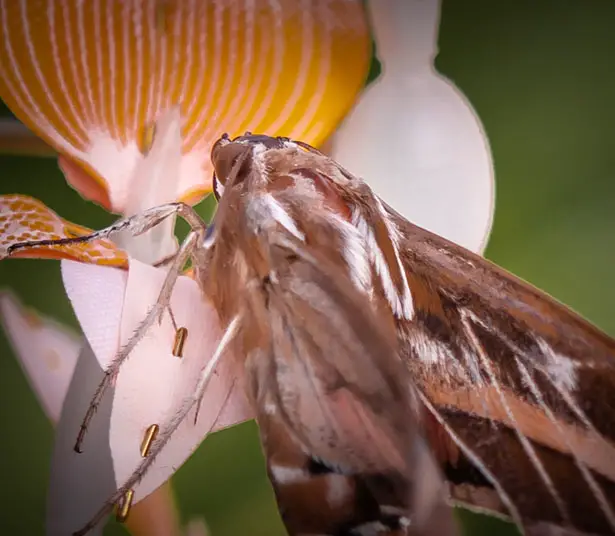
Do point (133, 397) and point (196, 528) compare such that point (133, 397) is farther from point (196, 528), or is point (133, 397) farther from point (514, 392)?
point (514, 392)

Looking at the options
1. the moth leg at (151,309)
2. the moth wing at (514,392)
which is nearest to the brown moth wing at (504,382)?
the moth wing at (514,392)

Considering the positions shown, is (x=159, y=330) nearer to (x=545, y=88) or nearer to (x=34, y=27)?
(x=34, y=27)

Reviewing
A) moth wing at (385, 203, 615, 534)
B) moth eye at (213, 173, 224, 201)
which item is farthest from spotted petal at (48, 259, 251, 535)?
moth wing at (385, 203, 615, 534)

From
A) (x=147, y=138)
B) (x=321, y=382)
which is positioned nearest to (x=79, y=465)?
(x=321, y=382)

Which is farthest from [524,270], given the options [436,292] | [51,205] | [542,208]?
[51,205]

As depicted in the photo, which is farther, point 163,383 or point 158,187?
point 158,187

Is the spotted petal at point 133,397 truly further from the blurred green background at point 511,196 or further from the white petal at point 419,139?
the white petal at point 419,139

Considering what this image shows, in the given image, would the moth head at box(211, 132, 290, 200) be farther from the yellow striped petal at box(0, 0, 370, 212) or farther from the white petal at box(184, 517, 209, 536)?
the white petal at box(184, 517, 209, 536)
